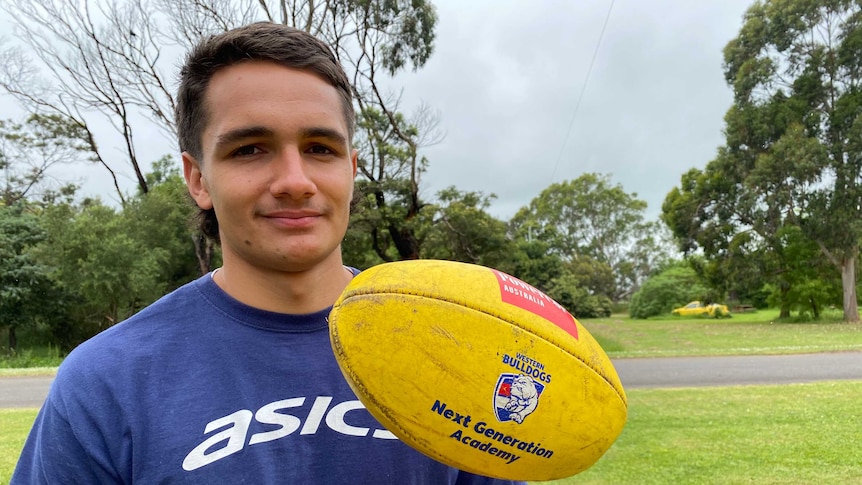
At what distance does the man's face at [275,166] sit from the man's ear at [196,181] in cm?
8

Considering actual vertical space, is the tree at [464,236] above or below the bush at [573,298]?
above

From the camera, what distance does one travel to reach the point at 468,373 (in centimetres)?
122

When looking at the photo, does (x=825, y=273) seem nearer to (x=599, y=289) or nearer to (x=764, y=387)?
(x=764, y=387)

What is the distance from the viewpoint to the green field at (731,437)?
4.82 metres

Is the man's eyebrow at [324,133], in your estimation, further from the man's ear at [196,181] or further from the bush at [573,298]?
the bush at [573,298]

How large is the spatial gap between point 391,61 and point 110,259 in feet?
39.9

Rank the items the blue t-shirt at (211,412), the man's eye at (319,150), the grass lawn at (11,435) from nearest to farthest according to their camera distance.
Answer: the blue t-shirt at (211,412) → the man's eye at (319,150) → the grass lawn at (11,435)

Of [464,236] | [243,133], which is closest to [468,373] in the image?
[243,133]

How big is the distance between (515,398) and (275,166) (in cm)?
79

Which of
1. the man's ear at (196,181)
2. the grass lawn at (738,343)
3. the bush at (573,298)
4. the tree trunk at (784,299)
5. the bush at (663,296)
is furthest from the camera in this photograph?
the bush at (663,296)

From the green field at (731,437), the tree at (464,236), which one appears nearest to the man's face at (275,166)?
the green field at (731,437)

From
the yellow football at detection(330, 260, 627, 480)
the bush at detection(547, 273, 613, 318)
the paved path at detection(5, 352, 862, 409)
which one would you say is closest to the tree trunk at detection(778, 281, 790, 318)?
the bush at detection(547, 273, 613, 318)

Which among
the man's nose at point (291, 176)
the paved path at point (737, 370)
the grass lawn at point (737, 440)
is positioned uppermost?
the man's nose at point (291, 176)

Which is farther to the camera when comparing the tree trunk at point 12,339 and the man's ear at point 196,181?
the tree trunk at point 12,339
